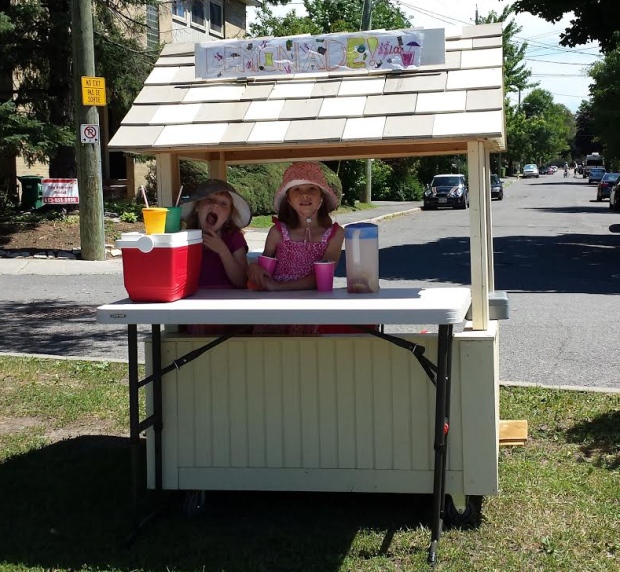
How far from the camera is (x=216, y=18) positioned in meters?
33.1

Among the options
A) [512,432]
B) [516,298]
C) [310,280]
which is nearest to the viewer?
[310,280]

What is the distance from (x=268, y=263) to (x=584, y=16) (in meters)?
14.1

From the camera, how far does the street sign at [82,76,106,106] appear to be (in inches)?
535

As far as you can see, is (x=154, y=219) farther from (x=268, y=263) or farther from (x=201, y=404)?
(x=201, y=404)

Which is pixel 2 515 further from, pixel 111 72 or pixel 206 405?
pixel 111 72

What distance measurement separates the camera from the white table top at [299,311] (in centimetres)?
359

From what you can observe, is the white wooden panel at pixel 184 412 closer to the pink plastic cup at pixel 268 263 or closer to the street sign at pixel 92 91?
the pink plastic cup at pixel 268 263

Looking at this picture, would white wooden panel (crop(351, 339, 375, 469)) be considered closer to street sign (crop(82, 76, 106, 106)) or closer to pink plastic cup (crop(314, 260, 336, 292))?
pink plastic cup (crop(314, 260, 336, 292))

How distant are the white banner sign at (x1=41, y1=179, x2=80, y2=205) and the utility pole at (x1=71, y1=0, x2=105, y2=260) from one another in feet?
5.70

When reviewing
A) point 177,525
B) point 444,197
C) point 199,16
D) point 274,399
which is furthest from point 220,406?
point 444,197

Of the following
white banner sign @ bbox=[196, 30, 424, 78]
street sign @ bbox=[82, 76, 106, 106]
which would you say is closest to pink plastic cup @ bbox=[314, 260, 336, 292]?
white banner sign @ bbox=[196, 30, 424, 78]

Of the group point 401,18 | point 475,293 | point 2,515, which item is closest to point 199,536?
point 2,515

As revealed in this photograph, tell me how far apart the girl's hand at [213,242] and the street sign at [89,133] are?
1009 cm

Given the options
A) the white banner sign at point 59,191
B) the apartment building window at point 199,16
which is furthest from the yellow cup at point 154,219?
the apartment building window at point 199,16
